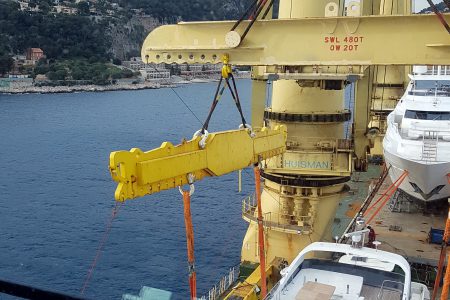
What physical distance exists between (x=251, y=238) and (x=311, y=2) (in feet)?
31.1

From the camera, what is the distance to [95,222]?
1513 inches

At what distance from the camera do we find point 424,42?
35.8 ft

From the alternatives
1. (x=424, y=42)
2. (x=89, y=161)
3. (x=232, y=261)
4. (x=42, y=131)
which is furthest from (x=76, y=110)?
(x=424, y=42)

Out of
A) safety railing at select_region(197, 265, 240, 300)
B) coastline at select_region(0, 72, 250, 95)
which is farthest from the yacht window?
coastline at select_region(0, 72, 250, 95)

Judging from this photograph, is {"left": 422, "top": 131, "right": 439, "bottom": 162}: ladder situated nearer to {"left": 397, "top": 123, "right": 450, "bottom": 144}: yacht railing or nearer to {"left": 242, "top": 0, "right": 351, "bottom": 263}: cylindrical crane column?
{"left": 397, "top": 123, "right": 450, "bottom": 144}: yacht railing

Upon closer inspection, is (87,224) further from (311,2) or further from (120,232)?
(311,2)

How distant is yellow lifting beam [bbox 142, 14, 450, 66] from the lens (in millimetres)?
10953

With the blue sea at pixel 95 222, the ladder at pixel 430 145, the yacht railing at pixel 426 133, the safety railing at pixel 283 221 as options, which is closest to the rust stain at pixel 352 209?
the safety railing at pixel 283 221

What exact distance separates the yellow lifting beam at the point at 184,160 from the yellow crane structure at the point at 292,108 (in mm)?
20

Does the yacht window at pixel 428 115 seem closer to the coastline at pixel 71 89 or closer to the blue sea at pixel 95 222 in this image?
the blue sea at pixel 95 222

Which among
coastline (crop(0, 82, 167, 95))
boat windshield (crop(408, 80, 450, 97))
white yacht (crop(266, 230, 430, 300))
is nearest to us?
white yacht (crop(266, 230, 430, 300))

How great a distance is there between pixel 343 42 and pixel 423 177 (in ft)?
29.5

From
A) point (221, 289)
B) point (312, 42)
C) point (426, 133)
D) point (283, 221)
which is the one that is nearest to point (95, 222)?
point (221, 289)

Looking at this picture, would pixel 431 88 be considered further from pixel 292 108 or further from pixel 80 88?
pixel 80 88
